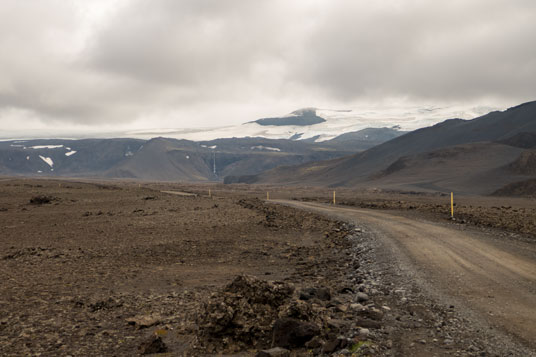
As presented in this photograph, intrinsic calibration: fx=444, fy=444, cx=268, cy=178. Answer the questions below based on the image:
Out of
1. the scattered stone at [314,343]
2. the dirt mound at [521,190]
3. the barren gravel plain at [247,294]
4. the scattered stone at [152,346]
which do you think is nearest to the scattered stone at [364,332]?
the barren gravel plain at [247,294]

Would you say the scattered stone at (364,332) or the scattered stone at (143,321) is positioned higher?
the scattered stone at (364,332)

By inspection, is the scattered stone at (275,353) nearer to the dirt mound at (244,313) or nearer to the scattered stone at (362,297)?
the dirt mound at (244,313)

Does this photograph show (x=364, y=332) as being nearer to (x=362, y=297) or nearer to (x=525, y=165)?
(x=362, y=297)

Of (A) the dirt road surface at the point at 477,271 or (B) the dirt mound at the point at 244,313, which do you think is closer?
(B) the dirt mound at the point at 244,313

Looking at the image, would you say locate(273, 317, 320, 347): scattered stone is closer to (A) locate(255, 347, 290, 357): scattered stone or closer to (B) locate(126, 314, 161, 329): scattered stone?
(A) locate(255, 347, 290, 357): scattered stone

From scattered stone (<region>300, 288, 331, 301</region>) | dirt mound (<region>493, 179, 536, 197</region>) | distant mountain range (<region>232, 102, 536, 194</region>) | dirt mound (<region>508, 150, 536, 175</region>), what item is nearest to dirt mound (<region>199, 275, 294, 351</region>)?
scattered stone (<region>300, 288, 331, 301</region>)

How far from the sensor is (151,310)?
9.53 m

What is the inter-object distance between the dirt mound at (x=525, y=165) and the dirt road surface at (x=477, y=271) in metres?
71.9

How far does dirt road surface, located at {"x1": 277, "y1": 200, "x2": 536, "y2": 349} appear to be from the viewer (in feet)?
24.8

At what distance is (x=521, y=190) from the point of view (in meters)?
62.2

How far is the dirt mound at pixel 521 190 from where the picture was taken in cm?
6033

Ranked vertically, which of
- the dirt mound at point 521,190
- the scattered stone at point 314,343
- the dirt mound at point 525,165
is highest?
the scattered stone at point 314,343

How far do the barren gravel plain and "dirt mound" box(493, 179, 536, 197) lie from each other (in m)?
43.4

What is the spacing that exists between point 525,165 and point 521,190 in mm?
23968
